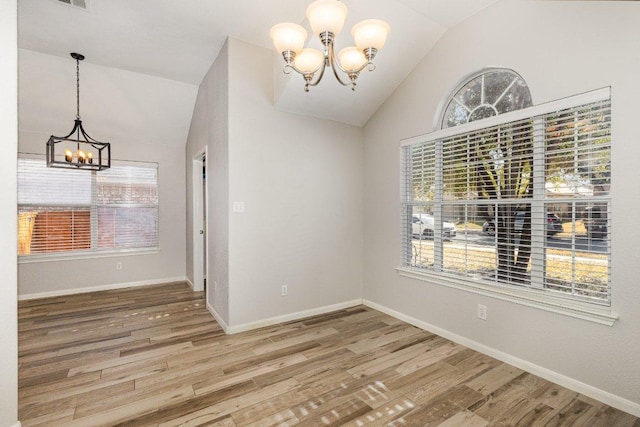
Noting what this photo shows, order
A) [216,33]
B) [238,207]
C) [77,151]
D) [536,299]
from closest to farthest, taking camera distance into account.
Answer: [536,299]
[216,33]
[238,207]
[77,151]

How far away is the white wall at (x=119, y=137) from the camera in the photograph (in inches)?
158

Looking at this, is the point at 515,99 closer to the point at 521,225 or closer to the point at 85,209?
the point at 521,225

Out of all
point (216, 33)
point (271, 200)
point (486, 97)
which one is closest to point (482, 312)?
point (486, 97)

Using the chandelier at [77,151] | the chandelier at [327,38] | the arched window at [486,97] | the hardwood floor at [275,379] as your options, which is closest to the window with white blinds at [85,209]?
the chandelier at [77,151]

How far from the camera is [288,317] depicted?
3.61 m

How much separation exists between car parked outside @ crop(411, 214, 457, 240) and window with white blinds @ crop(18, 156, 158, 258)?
433 centimetres

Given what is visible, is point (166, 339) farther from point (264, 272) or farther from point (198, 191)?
point (198, 191)

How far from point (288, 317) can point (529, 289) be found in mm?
2416

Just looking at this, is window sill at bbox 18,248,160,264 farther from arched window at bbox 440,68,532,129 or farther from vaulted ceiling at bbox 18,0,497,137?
arched window at bbox 440,68,532,129

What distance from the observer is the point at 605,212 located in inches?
84.2

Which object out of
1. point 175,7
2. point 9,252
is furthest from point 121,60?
point 9,252

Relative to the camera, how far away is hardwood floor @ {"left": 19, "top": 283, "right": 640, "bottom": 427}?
1979 millimetres

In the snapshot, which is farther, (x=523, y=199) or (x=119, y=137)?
(x=119, y=137)

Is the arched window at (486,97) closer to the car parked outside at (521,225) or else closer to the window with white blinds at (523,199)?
the window with white blinds at (523,199)
